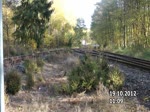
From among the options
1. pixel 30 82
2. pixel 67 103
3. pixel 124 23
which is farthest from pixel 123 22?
pixel 67 103

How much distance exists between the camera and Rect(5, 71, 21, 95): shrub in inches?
372

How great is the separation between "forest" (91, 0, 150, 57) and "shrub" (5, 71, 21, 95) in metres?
17.9

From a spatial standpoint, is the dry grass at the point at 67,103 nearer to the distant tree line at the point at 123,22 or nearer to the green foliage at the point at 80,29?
the distant tree line at the point at 123,22

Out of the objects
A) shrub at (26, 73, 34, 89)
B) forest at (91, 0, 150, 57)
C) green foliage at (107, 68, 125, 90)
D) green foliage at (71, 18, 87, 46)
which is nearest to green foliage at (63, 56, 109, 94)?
green foliage at (107, 68, 125, 90)

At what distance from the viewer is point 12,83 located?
9.47m

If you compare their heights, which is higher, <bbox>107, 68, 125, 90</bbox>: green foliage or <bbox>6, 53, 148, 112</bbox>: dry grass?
<bbox>107, 68, 125, 90</bbox>: green foliage

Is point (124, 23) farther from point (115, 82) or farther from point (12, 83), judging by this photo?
point (12, 83)

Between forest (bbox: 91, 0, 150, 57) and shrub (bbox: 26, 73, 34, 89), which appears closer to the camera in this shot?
shrub (bbox: 26, 73, 34, 89)

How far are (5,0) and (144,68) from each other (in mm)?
32301

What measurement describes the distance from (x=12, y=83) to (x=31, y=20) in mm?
27571

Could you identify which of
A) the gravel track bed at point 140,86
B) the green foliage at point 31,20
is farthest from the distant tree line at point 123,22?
the gravel track bed at point 140,86

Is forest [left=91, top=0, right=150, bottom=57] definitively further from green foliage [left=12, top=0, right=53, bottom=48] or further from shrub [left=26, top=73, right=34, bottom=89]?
shrub [left=26, top=73, right=34, bottom=89]

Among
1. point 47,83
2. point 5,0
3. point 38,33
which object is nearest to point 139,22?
point 38,33

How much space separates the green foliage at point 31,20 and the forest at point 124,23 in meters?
9.58
